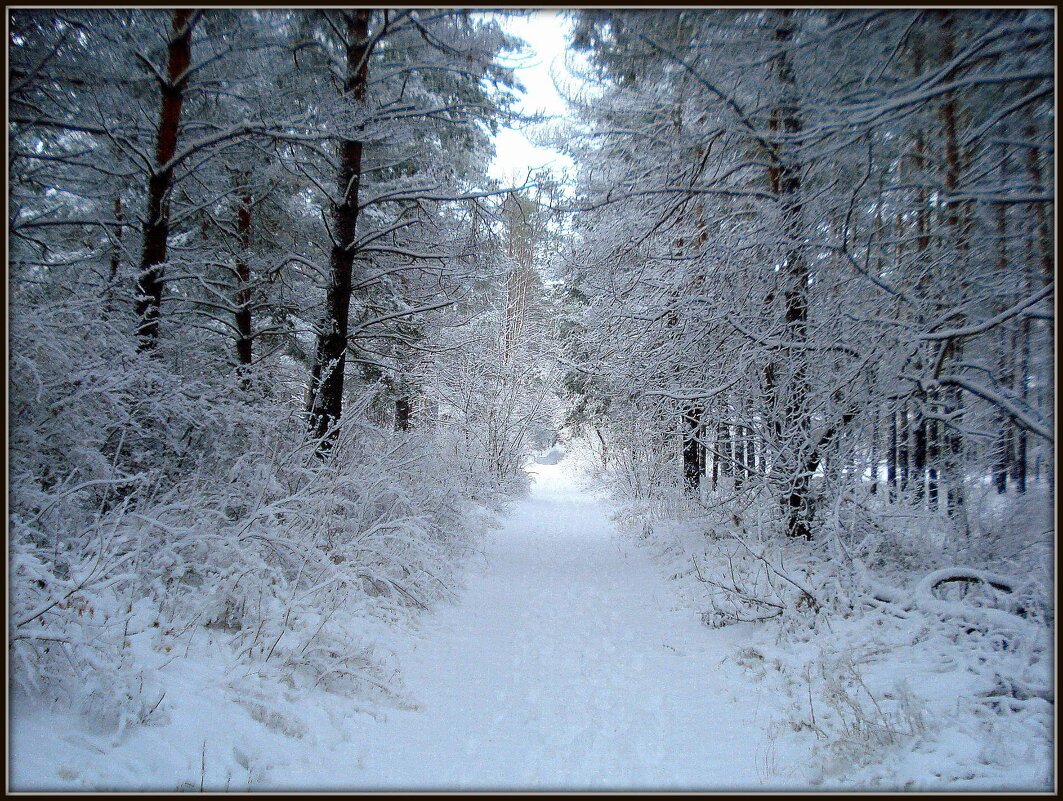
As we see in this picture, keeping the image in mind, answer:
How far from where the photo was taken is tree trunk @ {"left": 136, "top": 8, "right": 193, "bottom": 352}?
5.89 metres

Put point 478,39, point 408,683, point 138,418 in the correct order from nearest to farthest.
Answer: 1. point 408,683
2. point 138,418
3. point 478,39

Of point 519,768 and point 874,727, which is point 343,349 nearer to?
point 519,768

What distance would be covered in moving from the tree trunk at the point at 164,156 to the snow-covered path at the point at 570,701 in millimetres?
5149

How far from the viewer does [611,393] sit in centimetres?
852

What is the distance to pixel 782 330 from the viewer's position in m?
5.74

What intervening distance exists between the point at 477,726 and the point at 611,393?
5.94 m

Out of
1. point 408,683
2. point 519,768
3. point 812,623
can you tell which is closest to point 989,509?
point 812,623

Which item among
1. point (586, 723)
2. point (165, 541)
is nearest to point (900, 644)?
point (586, 723)

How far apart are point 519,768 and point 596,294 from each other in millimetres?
7178

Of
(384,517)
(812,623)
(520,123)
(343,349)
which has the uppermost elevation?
(520,123)

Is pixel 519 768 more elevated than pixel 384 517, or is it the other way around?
pixel 384 517

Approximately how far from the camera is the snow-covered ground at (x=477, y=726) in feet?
7.70

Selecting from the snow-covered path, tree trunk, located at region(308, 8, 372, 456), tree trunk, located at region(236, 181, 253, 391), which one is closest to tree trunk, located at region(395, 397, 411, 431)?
tree trunk, located at region(236, 181, 253, 391)

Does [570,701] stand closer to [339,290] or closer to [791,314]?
[791,314]
